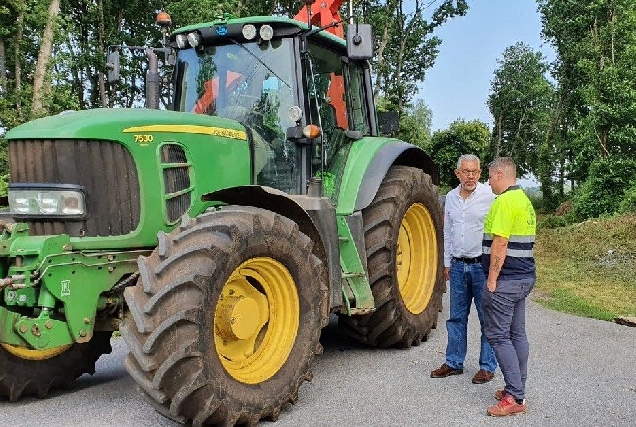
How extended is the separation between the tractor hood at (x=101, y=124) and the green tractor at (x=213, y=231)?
0.5 inches

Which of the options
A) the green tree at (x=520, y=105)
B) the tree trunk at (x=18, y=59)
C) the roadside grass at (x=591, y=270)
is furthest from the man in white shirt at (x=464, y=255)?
the green tree at (x=520, y=105)

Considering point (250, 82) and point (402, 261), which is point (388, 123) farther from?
point (250, 82)

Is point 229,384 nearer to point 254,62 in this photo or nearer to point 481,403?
point 481,403

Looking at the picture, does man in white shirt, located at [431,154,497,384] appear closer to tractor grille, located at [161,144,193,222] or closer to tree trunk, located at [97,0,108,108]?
tractor grille, located at [161,144,193,222]

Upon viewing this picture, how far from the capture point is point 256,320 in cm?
420

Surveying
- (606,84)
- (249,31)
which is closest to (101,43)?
(606,84)

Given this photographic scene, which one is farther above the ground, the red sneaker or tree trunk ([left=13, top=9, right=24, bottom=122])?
tree trunk ([left=13, top=9, right=24, bottom=122])

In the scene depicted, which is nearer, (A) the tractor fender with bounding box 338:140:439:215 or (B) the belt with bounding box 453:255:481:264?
(B) the belt with bounding box 453:255:481:264

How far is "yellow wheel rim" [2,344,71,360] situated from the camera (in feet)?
14.1

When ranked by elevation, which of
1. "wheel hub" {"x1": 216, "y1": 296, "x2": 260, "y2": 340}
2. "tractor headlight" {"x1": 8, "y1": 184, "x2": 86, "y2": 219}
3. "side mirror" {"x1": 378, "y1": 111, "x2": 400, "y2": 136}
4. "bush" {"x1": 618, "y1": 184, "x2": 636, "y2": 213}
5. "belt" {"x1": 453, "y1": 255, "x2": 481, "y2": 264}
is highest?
"side mirror" {"x1": 378, "y1": 111, "x2": 400, "y2": 136}

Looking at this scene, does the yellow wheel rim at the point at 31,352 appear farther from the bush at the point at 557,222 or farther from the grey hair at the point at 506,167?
the bush at the point at 557,222

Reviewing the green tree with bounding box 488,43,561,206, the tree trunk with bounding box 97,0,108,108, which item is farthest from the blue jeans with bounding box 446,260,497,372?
the green tree with bounding box 488,43,561,206

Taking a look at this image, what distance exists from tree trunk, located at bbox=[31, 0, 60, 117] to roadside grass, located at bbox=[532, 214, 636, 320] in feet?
38.2

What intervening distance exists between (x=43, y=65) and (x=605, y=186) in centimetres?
1598
